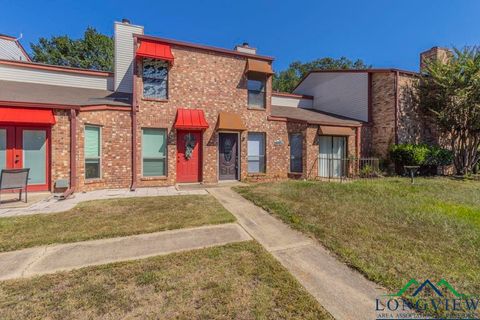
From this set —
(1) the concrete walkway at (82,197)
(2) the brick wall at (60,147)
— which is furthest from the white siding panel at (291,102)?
(2) the brick wall at (60,147)

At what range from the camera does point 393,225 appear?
5.22 metres

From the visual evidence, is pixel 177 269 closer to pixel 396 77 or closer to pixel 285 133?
pixel 285 133

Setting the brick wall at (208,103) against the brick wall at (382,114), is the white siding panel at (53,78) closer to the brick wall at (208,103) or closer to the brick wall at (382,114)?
the brick wall at (208,103)

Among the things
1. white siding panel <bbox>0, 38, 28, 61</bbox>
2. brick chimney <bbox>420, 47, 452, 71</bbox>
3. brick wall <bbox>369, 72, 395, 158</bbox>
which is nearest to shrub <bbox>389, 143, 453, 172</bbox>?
brick wall <bbox>369, 72, 395, 158</bbox>

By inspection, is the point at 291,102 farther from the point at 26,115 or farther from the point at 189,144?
the point at 26,115

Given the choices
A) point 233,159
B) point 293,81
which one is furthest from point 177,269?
point 293,81

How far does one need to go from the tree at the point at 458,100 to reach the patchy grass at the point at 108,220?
1421cm

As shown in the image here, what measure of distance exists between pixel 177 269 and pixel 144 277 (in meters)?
0.46

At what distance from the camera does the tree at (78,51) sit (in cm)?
3044

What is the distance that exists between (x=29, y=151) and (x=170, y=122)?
524 cm

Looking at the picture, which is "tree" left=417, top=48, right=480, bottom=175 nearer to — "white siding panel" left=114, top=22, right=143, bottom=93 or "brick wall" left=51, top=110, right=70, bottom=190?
"white siding panel" left=114, top=22, right=143, bottom=93

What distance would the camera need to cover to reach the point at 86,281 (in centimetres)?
308

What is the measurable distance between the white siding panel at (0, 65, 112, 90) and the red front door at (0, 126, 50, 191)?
567 cm

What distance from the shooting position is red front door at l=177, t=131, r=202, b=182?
35.4 ft
